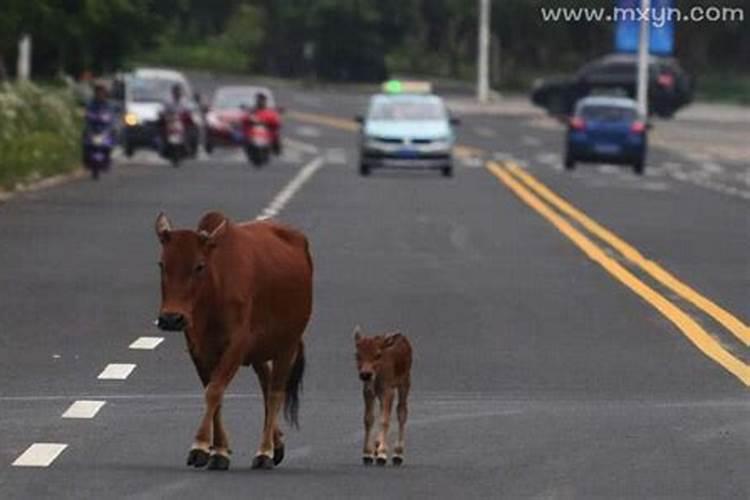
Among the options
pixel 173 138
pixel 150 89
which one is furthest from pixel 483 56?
pixel 173 138

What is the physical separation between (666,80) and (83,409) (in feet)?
262

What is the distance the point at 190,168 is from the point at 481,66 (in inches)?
2000

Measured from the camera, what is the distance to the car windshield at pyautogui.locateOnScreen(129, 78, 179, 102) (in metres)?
62.0

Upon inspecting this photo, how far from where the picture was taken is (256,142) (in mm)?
56656

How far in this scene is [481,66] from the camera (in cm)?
10500

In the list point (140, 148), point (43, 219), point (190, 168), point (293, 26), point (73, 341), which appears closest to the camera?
point (73, 341)

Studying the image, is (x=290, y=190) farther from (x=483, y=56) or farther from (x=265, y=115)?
(x=483, y=56)

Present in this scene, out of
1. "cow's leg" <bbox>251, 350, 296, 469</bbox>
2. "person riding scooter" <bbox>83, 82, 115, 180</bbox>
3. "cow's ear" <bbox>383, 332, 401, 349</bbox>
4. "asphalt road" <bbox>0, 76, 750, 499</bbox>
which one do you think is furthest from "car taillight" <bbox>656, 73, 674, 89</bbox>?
"cow's ear" <bbox>383, 332, 401, 349</bbox>

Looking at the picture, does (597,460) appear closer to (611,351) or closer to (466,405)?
(466,405)

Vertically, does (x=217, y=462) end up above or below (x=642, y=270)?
above

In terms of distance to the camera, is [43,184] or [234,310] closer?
[234,310]

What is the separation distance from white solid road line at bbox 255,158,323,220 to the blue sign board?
16.3 meters

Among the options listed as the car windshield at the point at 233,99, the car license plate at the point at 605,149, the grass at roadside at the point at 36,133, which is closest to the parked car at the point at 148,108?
the car windshield at the point at 233,99

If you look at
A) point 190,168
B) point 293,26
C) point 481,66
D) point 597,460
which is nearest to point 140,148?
point 190,168
